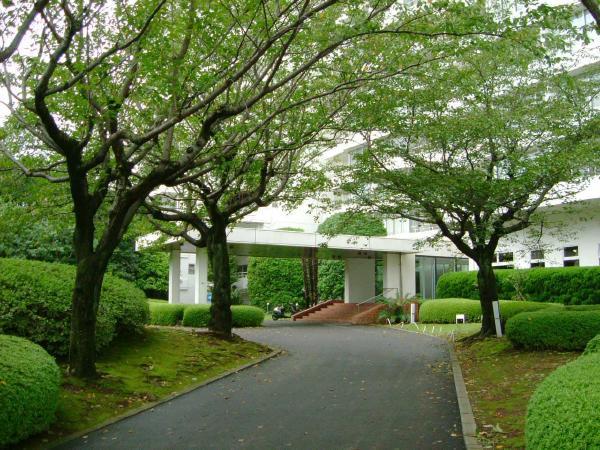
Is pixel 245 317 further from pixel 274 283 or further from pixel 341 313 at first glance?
pixel 274 283

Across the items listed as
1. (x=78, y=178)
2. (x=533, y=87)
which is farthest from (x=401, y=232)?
(x=78, y=178)

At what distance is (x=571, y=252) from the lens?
24.8 metres

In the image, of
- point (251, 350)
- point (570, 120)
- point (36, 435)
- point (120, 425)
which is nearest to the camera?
point (36, 435)

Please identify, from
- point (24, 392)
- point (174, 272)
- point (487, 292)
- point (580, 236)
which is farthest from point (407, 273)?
point (24, 392)

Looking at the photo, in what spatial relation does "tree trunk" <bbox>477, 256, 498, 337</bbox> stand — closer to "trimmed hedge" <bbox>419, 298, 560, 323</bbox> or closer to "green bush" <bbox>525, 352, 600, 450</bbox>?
"trimmed hedge" <bbox>419, 298, 560, 323</bbox>

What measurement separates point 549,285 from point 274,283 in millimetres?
18007

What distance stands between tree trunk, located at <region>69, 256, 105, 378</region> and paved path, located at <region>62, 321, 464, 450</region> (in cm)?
147

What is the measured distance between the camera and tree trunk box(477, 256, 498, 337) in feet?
53.0

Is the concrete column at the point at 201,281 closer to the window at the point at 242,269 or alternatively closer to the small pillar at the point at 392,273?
the small pillar at the point at 392,273

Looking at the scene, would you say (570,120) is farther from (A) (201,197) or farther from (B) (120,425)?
(B) (120,425)

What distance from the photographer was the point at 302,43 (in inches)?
421

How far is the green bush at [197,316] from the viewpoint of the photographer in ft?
73.2

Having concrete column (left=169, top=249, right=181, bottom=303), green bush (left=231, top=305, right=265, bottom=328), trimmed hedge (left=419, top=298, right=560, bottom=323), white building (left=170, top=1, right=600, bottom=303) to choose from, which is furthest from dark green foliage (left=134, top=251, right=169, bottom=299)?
trimmed hedge (left=419, top=298, right=560, bottom=323)

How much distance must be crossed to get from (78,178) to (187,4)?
3.21m
